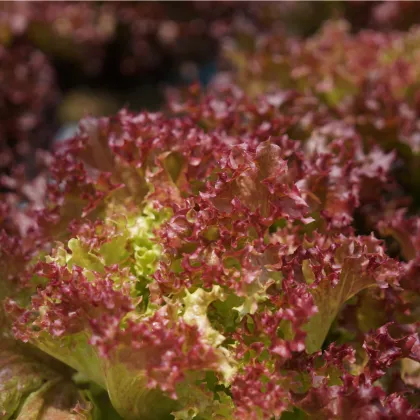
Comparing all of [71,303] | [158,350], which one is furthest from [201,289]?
[71,303]

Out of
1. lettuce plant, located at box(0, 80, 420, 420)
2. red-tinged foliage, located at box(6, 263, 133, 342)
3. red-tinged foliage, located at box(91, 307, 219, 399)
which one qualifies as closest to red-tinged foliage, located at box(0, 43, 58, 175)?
lettuce plant, located at box(0, 80, 420, 420)

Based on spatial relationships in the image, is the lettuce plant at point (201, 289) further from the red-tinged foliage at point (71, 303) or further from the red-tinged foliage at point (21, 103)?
the red-tinged foliage at point (21, 103)

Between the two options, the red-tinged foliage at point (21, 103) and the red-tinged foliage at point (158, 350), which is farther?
the red-tinged foliage at point (21, 103)

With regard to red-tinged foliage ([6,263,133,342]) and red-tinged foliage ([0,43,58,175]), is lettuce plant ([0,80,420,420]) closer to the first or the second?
red-tinged foliage ([6,263,133,342])

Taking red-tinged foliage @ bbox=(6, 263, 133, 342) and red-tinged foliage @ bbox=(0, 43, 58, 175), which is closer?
red-tinged foliage @ bbox=(6, 263, 133, 342)

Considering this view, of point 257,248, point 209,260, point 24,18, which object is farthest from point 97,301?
point 24,18

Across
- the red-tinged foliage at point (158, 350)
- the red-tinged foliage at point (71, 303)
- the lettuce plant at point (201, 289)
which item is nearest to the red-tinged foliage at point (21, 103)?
the lettuce plant at point (201, 289)

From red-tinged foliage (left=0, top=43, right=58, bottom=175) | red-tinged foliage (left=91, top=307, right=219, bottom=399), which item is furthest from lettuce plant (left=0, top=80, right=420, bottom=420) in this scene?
red-tinged foliage (left=0, top=43, right=58, bottom=175)

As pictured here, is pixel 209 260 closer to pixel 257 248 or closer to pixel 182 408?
pixel 257 248

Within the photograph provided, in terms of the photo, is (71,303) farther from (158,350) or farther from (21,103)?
(21,103)
